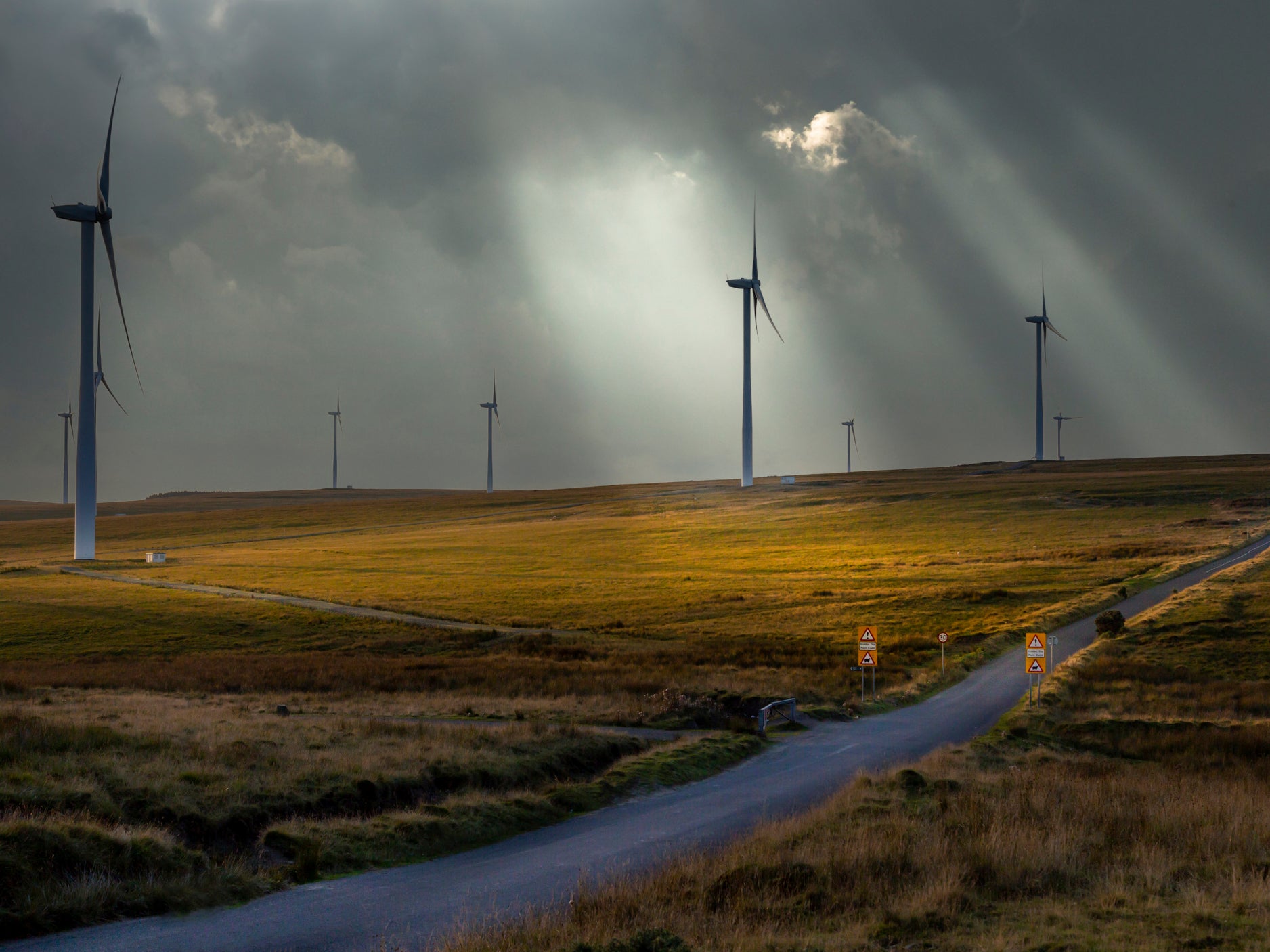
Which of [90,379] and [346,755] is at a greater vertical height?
[90,379]

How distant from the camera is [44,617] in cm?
6712

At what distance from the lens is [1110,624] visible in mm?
50969

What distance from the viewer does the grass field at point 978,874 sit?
36.9 ft

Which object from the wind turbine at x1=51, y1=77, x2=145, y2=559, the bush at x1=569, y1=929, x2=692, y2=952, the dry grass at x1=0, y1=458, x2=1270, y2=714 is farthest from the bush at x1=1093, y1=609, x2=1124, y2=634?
the wind turbine at x1=51, y1=77, x2=145, y2=559

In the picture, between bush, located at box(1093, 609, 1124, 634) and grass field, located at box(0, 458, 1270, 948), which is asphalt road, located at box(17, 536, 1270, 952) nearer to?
grass field, located at box(0, 458, 1270, 948)

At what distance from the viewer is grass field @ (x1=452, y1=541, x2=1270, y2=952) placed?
36.9ft

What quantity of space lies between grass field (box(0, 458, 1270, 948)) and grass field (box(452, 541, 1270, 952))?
0.40 metres

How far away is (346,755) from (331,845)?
19.4 feet

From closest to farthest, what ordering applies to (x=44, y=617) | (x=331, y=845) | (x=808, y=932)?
(x=808, y=932) < (x=331, y=845) < (x=44, y=617)

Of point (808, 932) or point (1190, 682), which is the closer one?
point (808, 932)

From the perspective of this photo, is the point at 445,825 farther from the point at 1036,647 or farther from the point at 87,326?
the point at 87,326

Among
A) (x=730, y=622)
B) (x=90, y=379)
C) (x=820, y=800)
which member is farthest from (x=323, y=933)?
(x=90, y=379)

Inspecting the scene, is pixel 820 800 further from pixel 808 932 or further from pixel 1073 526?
pixel 1073 526

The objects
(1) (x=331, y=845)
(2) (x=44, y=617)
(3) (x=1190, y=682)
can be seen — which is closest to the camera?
A: (1) (x=331, y=845)
